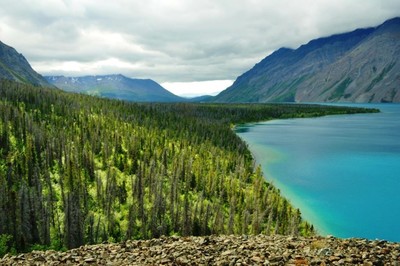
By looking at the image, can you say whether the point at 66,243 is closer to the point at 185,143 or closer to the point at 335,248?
the point at 335,248

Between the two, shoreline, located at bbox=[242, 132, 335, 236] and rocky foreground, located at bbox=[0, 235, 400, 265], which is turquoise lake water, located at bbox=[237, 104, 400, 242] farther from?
rocky foreground, located at bbox=[0, 235, 400, 265]

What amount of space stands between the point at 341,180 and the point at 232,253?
7214 centimetres

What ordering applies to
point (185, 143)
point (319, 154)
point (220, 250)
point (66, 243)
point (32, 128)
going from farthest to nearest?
1. point (319, 154)
2. point (185, 143)
3. point (32, 128)
4. point (66, 243)
5. point (220, 250)

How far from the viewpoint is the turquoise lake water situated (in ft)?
209

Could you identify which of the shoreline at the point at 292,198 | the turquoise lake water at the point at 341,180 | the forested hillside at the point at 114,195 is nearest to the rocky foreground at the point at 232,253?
the forested hillside at the point at 114,195

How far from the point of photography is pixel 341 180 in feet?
302

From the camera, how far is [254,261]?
84.9ft

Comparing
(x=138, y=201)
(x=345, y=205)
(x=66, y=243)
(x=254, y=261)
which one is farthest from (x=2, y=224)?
(x=345, y=205)

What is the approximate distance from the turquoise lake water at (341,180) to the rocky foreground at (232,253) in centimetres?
3335

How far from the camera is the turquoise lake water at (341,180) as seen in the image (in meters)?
63.8

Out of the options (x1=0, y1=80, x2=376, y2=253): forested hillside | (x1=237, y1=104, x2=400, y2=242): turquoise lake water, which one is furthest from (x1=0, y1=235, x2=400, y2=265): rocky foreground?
(x1=237, y1=104, x2=400, y2=242): turquoise lake water

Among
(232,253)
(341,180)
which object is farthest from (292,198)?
(232,253)

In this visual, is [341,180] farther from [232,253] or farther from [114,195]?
[232,253]

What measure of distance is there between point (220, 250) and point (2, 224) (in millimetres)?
33599
